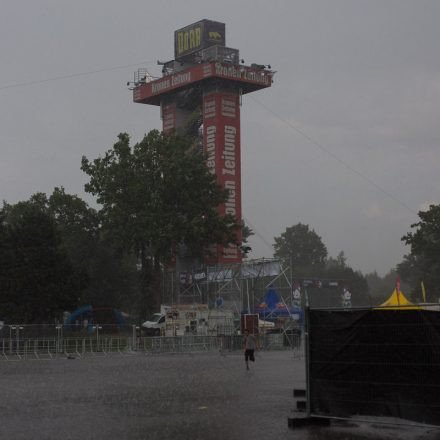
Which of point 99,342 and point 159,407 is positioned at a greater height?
point 99,342

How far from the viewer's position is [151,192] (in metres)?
73.5

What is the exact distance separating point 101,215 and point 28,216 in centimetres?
1350

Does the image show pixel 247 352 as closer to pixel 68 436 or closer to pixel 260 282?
pixel 68 436

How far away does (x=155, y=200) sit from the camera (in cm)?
7250

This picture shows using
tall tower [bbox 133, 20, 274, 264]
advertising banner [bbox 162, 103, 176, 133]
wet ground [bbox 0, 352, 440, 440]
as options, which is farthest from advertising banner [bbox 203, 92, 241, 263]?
wet ground [bbox 0, 352, 440, 440]

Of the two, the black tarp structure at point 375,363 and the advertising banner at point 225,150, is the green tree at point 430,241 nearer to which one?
the advertising banner at point 225,150

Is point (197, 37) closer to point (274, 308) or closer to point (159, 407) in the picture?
point (274, 308)

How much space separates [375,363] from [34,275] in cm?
5070

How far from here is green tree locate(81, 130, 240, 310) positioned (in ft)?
235

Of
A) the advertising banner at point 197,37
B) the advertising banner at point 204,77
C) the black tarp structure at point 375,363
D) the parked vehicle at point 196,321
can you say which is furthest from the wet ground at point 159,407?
the advertising banner at point 197,37

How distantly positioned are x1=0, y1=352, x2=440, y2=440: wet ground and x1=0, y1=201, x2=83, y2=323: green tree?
109ft

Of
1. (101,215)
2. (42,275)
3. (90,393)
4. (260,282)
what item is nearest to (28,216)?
(42,275)

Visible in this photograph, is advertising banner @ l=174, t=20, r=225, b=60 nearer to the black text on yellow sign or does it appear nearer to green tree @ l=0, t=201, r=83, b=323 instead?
the black text on yellow sign

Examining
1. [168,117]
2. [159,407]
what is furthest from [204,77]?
[159,407]
